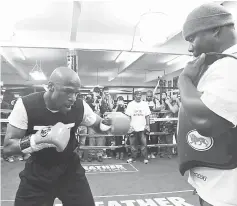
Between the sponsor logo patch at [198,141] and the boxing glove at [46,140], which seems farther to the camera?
the boxing glove at [46,140]

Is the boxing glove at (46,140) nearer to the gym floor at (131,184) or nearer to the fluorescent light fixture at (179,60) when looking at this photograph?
the gym floor at (131,184)

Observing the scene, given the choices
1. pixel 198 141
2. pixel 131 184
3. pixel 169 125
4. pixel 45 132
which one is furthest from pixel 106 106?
pixel 198 141

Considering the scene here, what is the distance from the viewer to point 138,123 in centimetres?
514

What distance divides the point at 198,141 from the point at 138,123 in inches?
170

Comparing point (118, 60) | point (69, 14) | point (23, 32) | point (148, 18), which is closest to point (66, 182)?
point (148, 18)

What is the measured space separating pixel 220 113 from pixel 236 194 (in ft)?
0.96

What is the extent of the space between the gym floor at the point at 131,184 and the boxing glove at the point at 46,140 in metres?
1.61

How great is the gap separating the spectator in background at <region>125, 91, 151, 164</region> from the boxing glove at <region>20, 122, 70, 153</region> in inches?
144

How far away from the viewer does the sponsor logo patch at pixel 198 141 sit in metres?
0.82

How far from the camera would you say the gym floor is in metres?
2.92

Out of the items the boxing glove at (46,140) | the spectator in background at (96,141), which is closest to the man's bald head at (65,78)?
the boxing glove at (46,140)

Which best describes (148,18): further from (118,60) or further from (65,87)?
(118,60)

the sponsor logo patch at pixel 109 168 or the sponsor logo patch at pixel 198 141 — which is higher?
the sponsor logo patch at pixel 198 141

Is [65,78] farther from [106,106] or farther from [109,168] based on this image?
[106,106]
